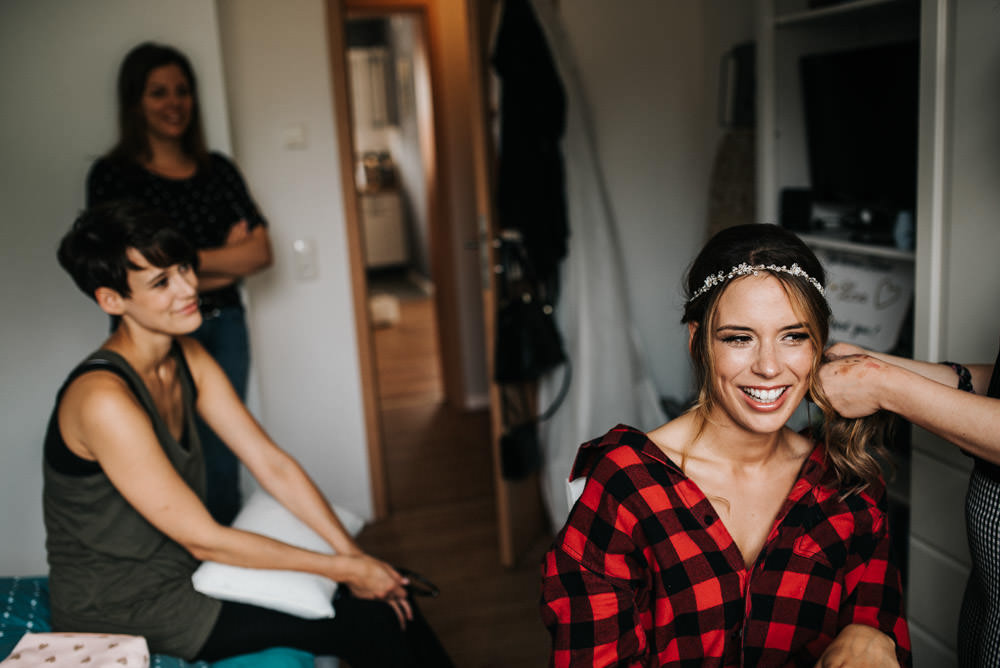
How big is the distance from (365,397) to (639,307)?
1.14m

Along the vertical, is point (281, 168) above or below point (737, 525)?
above

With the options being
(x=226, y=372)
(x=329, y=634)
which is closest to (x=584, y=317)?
(x=226, y=372)

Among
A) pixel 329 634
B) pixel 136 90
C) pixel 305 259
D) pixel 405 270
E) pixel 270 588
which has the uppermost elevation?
pixel 136 90

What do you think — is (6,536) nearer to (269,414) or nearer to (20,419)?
(20,419)

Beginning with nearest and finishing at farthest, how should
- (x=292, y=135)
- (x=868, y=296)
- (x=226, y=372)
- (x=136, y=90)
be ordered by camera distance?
(x=868, y=296) < (x=136, y=90) < (x=226, y=372) < (x=292, y=135)

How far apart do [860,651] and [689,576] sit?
0.25 metres

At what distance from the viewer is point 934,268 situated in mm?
1835

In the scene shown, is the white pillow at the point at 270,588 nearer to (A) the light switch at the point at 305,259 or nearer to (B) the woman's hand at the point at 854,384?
(B) the woman's hand at the point at 854,384

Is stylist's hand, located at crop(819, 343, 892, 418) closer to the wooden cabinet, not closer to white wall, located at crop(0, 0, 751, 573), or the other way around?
white wall, located at crop(0, 0, 751, 573)

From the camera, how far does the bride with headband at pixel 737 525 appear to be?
1318mm

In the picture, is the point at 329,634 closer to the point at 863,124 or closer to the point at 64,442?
the point at 64,442

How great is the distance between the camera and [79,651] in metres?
1.50

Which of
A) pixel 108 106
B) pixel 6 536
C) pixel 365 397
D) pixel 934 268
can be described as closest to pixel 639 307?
pixel 365 397

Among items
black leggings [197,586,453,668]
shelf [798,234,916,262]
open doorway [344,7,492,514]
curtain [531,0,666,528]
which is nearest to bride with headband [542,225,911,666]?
black leggings [197,586,453,668]
